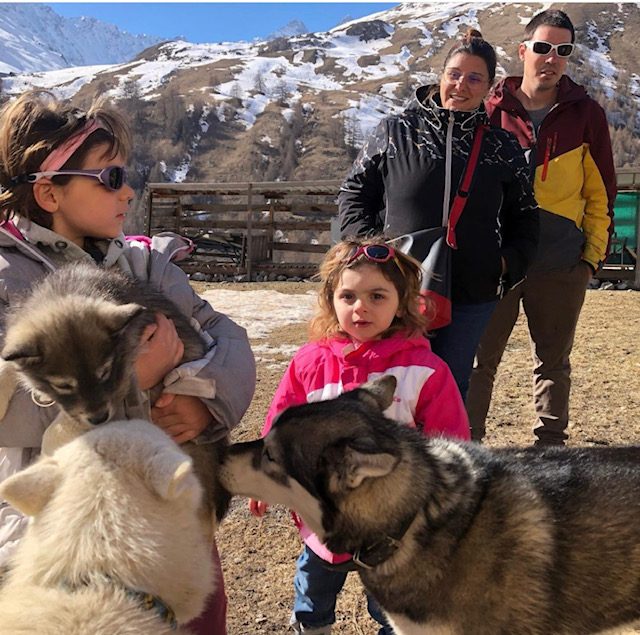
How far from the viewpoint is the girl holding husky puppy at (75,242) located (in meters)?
2.03

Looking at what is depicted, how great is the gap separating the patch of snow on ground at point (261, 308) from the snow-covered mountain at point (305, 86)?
3421 cm

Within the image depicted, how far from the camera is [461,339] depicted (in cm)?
371

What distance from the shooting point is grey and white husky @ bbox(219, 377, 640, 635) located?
234 cm

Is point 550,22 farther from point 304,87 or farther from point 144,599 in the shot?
point 304,87

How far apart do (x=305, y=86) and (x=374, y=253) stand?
79.7 meters

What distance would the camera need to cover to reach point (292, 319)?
443 inches

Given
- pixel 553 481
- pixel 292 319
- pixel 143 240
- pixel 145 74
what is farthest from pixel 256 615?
pixel 145 74

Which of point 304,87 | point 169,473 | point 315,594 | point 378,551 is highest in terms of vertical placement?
point 304,87

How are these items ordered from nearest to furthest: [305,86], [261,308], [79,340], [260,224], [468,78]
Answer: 1. [79,340]
2. [468,78]
3. [261,308]
4. [260,224]
5. [305,86]

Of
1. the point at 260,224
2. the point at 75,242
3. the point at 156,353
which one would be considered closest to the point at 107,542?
the point at 156,353

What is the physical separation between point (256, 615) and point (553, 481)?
6.01 ft

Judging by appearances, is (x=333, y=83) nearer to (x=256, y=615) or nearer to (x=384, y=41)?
(x=384, y=41)

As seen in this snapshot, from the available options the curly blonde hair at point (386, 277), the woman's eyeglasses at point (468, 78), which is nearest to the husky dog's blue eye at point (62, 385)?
the curly blonde hair at point (386, 277)

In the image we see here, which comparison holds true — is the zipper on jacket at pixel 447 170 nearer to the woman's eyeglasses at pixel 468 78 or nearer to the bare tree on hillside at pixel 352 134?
the woman's eyeglasses at pixel 468 78
